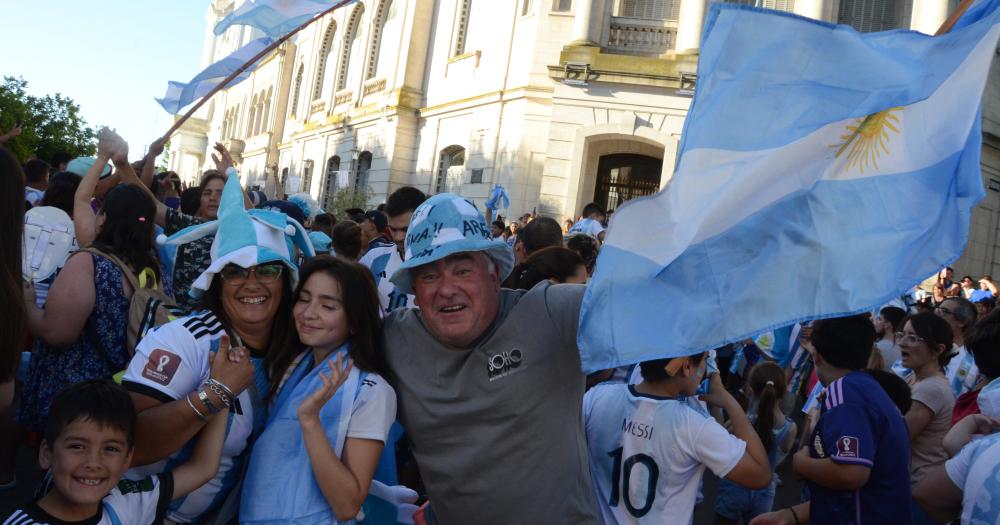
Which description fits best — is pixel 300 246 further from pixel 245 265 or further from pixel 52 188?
pixel 52 188

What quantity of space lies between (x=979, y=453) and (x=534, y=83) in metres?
17.6

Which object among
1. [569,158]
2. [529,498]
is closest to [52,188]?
[529,498]

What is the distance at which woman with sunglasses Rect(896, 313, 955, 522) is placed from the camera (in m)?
4.56

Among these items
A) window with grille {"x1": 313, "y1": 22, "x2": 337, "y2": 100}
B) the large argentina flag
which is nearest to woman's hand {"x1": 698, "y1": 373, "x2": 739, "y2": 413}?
the large argentina flag

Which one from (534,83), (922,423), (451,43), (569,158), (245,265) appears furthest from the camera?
(451,43)

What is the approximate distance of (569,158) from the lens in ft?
60.5

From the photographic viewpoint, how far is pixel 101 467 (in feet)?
8.24

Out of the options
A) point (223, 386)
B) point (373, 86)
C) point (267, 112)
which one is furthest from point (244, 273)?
point (267, 112)

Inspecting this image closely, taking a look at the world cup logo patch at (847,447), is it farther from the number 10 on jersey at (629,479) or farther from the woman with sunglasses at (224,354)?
the woman with sunglasses at (224,354)

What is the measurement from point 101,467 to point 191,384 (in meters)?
0.35

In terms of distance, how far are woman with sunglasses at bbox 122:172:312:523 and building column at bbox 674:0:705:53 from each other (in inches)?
624

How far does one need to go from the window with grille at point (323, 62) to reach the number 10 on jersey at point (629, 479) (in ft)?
109

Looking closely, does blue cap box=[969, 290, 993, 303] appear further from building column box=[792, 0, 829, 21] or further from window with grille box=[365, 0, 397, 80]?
window with grille box=[365, 0, 397, 80]

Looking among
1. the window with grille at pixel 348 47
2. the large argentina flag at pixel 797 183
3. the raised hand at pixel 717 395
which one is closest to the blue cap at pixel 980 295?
the raised hand at pixel 717 395
